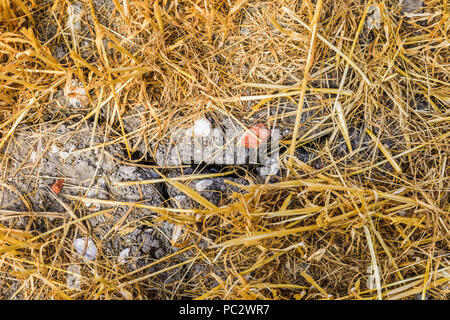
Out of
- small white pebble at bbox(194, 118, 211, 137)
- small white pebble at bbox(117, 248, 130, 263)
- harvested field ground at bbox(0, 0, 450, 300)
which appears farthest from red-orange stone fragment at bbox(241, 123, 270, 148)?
small white pebble at bbox(117, 248, 130, 263)

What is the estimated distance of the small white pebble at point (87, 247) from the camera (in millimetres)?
1339

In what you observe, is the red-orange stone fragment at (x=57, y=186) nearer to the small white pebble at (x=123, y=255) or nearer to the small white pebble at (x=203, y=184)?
the small white pebble at (x=123, y=255)

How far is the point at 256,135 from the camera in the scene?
4.59 feet

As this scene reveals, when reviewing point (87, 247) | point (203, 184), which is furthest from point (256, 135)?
point (87, 247)

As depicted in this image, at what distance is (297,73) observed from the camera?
55.7 inches

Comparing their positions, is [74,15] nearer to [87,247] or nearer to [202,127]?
[202,127]

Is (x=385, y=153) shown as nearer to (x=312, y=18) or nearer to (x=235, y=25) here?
(x=312, y=18)

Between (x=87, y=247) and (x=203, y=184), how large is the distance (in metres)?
0.55

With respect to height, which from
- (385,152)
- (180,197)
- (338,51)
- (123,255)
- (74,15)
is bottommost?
(123,255)

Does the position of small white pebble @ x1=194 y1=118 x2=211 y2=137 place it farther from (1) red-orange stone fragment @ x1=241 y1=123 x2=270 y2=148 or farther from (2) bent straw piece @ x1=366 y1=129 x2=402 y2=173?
(2) bent straw piece @ x1=366 y1=129 x2=402 y2=173

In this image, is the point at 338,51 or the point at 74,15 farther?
the point at 74,15

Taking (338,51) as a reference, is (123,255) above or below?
below

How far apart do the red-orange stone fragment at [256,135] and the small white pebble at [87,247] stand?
2.51ft

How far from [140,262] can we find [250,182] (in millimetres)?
566
